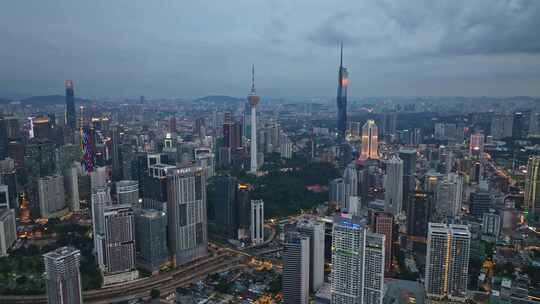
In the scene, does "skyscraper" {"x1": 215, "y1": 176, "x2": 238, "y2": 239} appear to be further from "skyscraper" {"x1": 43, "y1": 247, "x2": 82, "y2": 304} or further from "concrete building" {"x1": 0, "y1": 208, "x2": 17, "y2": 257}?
"concrete building" {"x1": 0, "y1": 208, "x2": 17, "y2": 257}

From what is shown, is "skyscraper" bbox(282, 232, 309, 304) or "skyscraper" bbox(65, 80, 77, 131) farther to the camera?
"skyscraper" bbox(65, 80, 77, 131)

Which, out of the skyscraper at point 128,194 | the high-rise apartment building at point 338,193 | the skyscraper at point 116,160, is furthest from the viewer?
the skyscraper at point 116,160

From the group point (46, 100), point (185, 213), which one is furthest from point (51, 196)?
point (46, 100)

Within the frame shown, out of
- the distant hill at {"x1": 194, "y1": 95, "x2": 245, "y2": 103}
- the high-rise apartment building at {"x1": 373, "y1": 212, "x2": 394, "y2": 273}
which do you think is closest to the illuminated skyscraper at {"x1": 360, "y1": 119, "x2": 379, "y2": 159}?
the high-rise apartment building at {"x1": 373, "y1": 212, "x2": 394, "y2": 273}

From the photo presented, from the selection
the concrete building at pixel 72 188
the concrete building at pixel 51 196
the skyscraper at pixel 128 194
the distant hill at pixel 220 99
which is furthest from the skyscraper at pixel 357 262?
the distant hill at pixel 220 99

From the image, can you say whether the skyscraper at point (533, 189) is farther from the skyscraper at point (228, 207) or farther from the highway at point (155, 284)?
the highway at point (155, 284)

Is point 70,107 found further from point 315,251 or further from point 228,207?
point 315,251
